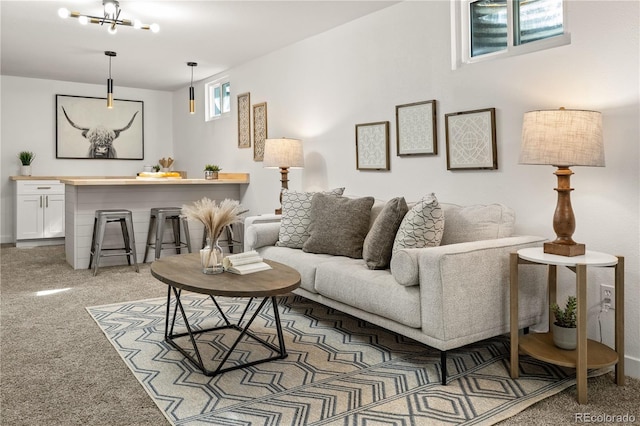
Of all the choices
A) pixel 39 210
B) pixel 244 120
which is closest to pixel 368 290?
pixel 244 120

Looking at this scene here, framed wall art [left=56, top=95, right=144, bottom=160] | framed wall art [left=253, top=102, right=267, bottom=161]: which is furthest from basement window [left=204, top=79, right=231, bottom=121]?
framed wall art [left=56, top=95, right=144, bottom=160]

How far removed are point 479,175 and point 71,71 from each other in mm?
5786

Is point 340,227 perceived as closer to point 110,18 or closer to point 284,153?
point 284,153

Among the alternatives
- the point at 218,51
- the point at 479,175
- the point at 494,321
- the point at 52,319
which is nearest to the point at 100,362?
the point at 52,319

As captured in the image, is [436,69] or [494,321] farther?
[436,69]

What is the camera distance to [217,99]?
7.01m

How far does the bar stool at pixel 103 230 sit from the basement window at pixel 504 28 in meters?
3.60

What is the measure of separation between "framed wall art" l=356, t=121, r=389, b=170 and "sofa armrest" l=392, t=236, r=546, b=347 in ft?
5.28

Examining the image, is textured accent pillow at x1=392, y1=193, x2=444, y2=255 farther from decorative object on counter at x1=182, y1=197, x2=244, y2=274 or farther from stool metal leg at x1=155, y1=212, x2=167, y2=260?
stool metal leg at x1=155, y1=212, x2=167, y2=260

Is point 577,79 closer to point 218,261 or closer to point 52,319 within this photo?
point 218,261

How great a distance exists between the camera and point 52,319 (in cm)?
346

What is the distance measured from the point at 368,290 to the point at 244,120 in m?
3.96

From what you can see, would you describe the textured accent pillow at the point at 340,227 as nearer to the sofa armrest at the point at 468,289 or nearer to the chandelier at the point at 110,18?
the sofa armrest at the point at 468,289

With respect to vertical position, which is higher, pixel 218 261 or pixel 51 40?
pixel 51 40
